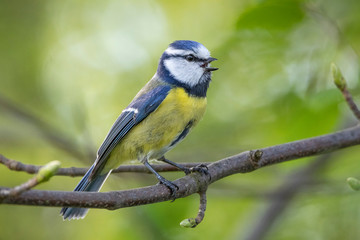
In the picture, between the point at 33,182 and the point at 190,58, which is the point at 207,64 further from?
the point at 33,182

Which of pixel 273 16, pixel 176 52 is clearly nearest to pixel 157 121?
pixel 176 52

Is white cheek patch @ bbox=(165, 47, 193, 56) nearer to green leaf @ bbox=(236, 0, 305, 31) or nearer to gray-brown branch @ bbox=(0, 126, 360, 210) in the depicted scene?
green leaf @ bbox=(236, 0, 305, 31)

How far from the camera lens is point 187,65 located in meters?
2.79

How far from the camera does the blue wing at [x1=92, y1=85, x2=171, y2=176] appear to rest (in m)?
2.55

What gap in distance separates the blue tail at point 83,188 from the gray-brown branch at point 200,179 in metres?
0.70

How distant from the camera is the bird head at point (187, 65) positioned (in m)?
2.71

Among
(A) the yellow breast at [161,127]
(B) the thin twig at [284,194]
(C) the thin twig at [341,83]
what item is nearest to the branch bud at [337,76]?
(C) the thin twig at [341,83]

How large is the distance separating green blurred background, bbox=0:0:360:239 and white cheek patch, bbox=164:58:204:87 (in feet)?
0.52

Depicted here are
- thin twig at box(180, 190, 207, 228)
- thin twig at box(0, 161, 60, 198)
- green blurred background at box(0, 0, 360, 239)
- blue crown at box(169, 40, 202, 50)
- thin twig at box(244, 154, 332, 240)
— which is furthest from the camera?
thin twig at box(244, 154, 332, 240)

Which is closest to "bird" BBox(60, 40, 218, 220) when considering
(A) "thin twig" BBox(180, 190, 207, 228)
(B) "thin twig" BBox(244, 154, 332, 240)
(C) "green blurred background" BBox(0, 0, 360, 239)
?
(C) "green blurred background" BBox(0, 0, 360, 239)

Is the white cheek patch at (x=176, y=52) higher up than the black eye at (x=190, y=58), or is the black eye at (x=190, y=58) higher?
the white cheek patch at (x=176, y=52)

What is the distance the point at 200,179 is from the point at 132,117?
2.48 ft

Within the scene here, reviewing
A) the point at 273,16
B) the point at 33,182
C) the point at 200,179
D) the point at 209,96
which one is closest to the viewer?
the point at 33,182

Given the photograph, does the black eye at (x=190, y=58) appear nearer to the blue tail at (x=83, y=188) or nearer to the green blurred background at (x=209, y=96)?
the green blurred background at (x=209, y=96)
